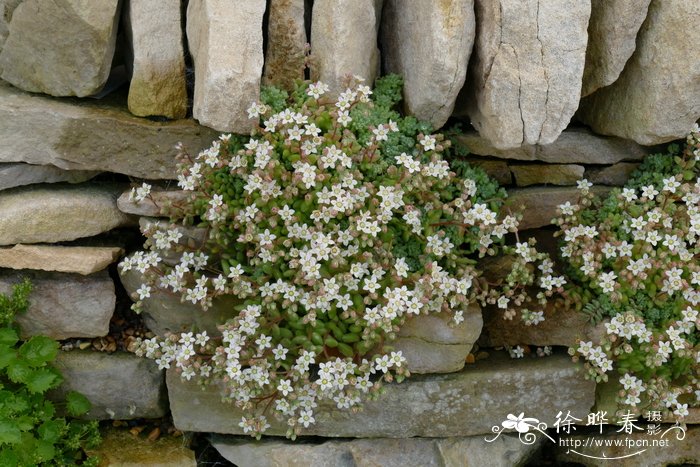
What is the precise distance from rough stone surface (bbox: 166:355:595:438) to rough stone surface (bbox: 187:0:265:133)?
1.41 meters

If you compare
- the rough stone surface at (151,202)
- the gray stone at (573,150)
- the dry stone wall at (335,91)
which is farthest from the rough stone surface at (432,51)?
the rough stone surface at (151,202)

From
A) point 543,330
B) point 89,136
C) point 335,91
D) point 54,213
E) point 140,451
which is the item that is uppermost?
point 335,91

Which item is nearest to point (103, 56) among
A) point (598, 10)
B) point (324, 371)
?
point (324, 371)

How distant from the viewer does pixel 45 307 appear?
3.97 m

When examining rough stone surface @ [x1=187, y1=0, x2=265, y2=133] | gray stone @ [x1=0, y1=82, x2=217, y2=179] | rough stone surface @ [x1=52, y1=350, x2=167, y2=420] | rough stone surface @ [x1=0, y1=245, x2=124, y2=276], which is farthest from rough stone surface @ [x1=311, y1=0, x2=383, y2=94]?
rough stone surface @ [x1=52, y1=350, x2=167, y2=420]

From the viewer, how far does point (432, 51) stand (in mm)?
3469

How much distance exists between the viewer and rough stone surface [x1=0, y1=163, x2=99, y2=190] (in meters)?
3.79

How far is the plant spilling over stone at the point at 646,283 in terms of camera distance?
3639 mm

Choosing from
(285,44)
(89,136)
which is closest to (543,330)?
(285,44)

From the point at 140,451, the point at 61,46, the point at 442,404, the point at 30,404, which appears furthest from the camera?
the point at 140,451

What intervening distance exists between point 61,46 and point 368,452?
8.53ft

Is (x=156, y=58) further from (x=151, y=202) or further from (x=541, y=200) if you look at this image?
(x=541, y=200)

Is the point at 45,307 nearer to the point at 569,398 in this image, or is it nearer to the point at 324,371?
the point at 324,371

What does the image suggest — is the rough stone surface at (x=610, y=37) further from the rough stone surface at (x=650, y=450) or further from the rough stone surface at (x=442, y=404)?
the rough stone surface at (x=650, y=450)
